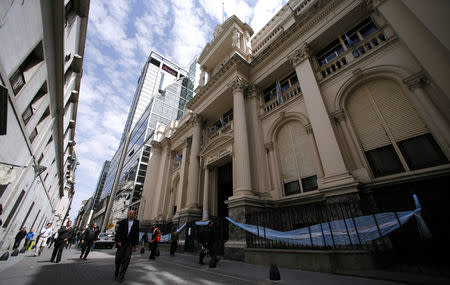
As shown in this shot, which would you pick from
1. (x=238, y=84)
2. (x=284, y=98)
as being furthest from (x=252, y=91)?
(x=284, y=98)

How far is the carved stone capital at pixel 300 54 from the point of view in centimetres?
1003

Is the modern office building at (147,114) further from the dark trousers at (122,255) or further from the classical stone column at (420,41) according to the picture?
the classical stone column at (420,41)

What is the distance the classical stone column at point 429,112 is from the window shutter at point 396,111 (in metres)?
0.33

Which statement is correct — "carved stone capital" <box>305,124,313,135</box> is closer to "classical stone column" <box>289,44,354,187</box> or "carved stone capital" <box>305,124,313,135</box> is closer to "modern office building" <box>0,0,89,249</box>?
"classical stone column" <box>289,44,354,187</box>

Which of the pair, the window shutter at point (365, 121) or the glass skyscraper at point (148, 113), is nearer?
the window shutter at point (365, 121)

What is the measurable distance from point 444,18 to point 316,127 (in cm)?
463

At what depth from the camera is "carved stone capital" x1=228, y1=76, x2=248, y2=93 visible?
40.5 feet

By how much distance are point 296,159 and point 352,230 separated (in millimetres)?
4777

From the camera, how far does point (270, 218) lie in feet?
23.7

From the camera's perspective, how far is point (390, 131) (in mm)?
6867

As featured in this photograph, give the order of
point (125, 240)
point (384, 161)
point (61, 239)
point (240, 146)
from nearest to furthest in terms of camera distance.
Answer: point (125, 240) < point (384, 161) < point (61, 239) < point (240, 146)

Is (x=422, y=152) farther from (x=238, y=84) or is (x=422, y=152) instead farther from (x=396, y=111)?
(x=238, y=84)

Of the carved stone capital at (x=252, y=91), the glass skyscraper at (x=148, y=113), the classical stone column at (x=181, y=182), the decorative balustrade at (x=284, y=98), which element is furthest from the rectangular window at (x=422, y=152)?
the glass skyscraper at (x=148, y=113)

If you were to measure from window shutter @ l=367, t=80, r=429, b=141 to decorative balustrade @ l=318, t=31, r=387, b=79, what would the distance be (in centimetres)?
165
